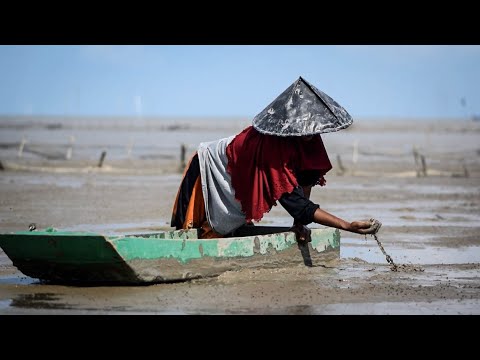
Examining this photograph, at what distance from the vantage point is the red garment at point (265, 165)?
8406mm

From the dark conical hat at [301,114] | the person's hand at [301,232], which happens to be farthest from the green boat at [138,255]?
the dark conical hat at [301,114]

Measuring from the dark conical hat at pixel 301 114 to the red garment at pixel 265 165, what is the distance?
0.43 feet

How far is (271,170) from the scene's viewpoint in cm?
839

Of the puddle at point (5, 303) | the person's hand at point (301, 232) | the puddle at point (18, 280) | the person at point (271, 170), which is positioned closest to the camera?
the puddle at point (5, 303)

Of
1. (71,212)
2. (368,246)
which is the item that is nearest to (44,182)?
(71,212)

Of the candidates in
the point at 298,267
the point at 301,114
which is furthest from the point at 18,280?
the point at 301,114

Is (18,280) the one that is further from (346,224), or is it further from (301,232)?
(346,224)

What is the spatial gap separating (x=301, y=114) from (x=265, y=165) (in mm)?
593

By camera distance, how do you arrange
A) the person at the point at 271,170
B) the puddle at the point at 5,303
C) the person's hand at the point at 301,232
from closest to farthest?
the puddle at the point at 5,303 < the person at the point at 271,170 < the person's hand at the point at 301,232

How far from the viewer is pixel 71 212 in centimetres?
1404

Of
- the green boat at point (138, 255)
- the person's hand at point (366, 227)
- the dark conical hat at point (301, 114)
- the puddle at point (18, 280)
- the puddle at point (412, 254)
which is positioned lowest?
the puddle at point (412, 254)

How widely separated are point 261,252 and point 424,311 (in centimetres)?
186

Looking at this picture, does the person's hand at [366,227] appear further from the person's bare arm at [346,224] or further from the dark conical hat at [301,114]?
the dark conical hat at [301,114]

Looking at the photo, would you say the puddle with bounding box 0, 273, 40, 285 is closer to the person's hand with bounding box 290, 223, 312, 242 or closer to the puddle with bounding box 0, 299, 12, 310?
the puddle with bounding box 0, 299, 12, 310
